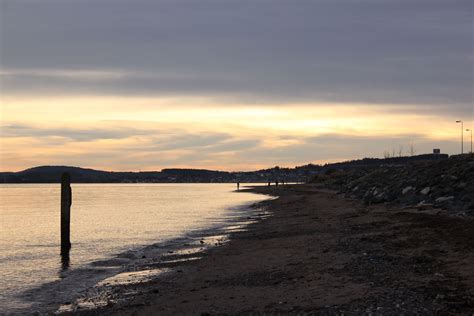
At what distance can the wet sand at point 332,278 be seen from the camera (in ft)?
30.2

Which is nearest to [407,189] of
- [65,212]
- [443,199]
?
[443,199]

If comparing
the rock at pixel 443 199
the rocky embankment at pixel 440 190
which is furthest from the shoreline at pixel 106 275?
the rocky embankment at pixel 440 190

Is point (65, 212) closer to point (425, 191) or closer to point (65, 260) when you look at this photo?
point (65, 260)

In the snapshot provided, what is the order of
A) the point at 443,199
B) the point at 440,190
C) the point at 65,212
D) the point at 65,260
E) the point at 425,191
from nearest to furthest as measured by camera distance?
the point at 65,260 → the point at 443,199 → the point at 65,212 → the point at 440,190 → the point at 425,191

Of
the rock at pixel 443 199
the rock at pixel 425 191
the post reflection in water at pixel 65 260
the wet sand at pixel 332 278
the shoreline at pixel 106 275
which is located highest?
the rock at pixel 425 191

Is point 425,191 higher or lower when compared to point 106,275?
higher

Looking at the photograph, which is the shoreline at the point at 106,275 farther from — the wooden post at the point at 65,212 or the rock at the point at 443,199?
the rock at the point at 443,199

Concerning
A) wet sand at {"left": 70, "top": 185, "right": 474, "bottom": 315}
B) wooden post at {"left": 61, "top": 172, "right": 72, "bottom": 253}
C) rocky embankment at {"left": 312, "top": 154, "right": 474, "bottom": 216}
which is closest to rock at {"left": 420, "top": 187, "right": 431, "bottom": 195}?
rocky embankment at {"left": 312, "top": 154, "right": 474, "bottom": 216}

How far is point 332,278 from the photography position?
38.0 ft

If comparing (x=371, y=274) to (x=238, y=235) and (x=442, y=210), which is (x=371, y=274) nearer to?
(x=442, y=210)

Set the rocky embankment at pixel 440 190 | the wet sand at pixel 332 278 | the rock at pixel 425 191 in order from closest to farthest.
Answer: the wet sand at pixel 332 278, the rocky embankment at pixel 440 190, the rock at pixel 425 191

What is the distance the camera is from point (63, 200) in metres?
25.5

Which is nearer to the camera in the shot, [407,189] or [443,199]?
[443,199]

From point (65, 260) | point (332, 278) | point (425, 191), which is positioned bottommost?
point (65, 260)
